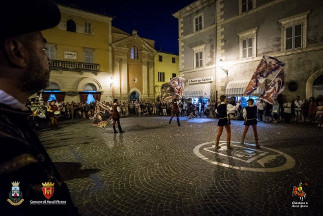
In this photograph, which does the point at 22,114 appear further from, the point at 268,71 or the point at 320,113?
the point at 320,113

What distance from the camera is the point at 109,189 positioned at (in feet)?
13.4

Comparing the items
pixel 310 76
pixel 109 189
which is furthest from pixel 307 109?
pixel 109 189

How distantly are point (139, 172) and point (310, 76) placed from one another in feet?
51.5

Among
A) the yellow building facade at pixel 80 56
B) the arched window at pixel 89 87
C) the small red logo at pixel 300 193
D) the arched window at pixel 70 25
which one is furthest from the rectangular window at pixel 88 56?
the small red logo at pixel 300 193

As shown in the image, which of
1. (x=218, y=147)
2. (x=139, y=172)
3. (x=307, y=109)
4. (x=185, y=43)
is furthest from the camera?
(x=185, y=43)

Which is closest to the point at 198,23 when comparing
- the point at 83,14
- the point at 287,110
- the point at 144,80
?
the point at 144,80

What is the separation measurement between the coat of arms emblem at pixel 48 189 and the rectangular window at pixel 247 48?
1965 centimetres

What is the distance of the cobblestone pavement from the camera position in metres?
3.36

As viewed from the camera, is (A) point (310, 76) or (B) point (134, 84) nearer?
(A) point (310, 76)

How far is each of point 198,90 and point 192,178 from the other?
1774 centimetres

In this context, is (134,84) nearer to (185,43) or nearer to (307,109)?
(185,43)

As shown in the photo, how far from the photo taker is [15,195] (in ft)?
2.39

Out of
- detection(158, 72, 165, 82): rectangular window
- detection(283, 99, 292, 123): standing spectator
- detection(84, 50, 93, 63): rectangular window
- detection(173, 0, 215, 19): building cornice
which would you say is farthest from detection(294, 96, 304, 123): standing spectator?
detection(84, 50, 93, 63): rectangular window

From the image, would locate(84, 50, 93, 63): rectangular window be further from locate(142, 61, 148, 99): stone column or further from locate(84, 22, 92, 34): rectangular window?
locate(142, 61, 148, 99): stone column
